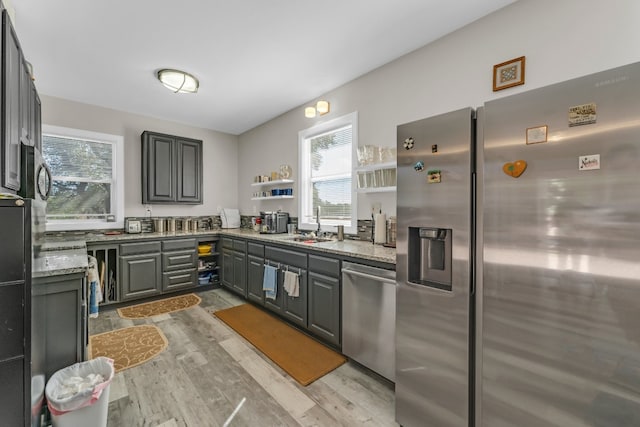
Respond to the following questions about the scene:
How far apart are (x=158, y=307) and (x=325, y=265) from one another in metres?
2.59

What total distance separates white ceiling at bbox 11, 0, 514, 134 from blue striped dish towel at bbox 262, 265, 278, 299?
87.6 inches

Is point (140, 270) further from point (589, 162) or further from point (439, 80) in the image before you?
point (589, 162)

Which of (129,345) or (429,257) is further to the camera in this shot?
(129,345)

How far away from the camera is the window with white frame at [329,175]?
321cm

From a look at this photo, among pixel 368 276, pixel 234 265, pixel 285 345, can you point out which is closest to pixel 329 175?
pixel 368 276

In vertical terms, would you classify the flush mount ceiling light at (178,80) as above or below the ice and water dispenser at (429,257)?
above

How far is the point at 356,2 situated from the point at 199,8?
1168 millimetres

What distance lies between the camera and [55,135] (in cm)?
→ 364

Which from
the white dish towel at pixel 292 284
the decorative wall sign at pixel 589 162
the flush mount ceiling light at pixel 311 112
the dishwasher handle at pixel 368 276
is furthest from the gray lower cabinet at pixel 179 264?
the decorative wall sign at pixel 589 162

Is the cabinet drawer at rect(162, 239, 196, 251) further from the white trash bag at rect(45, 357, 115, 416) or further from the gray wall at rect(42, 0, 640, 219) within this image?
the white trash bag at rect(45, 357, 115, 416)

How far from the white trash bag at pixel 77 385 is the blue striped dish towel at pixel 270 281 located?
1671 millimetres

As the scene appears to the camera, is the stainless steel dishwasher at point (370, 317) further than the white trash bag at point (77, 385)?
Yes

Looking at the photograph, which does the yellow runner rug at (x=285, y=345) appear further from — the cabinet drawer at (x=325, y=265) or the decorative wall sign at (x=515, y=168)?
the decorative wall sign at (x=515, y=168)

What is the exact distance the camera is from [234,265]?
13.1 feet
